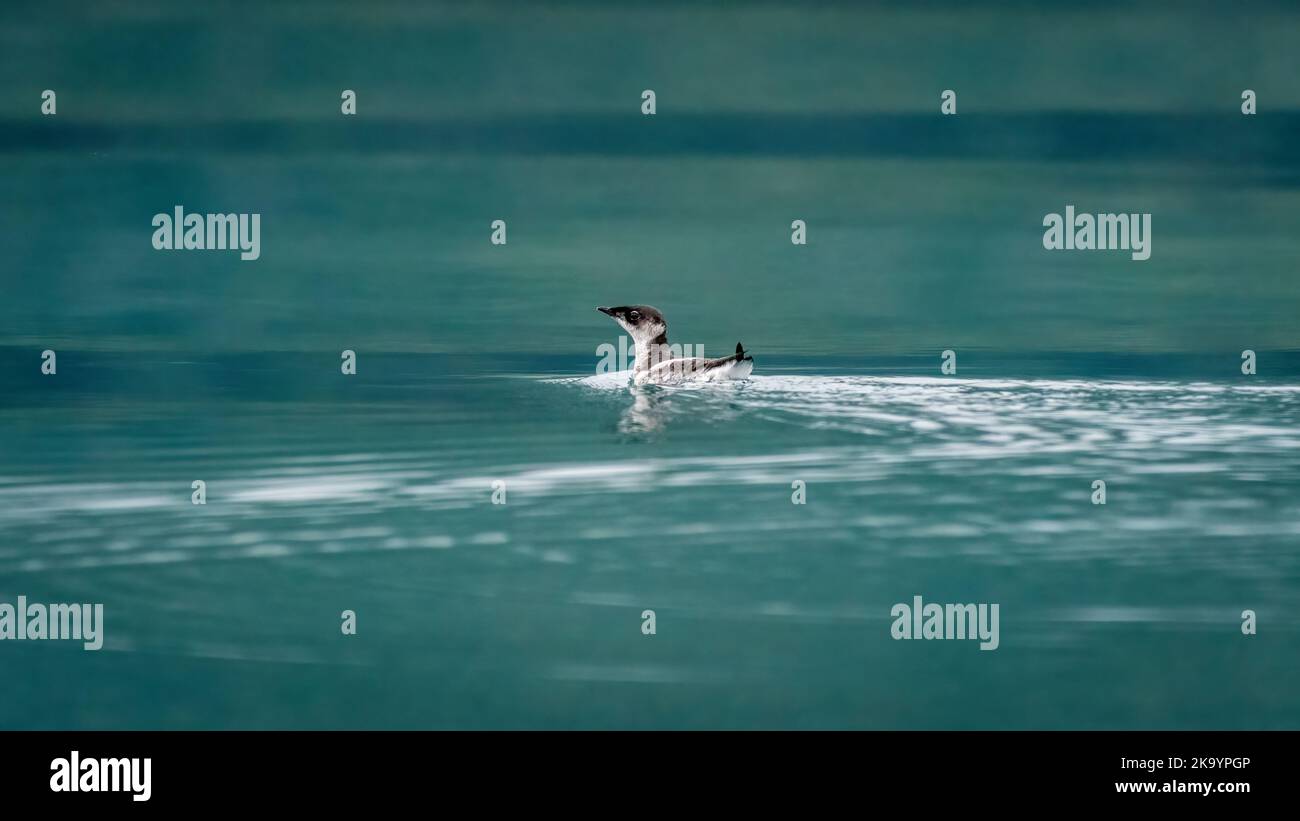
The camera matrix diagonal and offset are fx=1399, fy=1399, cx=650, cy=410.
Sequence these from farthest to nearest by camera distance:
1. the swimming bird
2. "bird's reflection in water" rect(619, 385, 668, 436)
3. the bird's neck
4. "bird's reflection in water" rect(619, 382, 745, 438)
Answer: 1. the bird's neck
2. the swimming bird
3. "bird's reflection in water" rect(619, 382, 745, 438)
4. "bird's reflection in water" rect(619, 385, 668, 436)

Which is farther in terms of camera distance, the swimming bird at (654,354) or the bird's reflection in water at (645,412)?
the swimming bird at (654,354)

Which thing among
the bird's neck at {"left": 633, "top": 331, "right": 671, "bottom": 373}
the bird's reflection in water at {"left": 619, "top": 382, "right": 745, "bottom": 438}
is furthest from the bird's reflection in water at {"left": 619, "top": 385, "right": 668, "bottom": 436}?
the bird's neck at {"left": 633, "top": 331, "right": 671, "bottom": 373}

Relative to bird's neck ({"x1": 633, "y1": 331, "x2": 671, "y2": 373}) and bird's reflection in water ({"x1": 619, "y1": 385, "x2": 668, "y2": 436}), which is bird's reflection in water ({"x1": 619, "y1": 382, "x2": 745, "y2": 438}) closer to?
bird's reflection in water ({"x1": 619, "y1": 385, "x2": 668, "y2": 436})

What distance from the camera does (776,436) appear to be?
10742mm

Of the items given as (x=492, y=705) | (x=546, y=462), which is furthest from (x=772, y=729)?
(x=546, y=462)

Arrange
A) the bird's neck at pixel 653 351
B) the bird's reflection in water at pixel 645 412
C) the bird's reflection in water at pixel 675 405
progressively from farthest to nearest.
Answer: the bird's neck at pixel 653 351, the bird's reflection in water at pixel 675 405, the bird's reflection in water at pixel 645 412

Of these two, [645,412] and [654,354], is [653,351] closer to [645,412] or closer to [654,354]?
[654,354]

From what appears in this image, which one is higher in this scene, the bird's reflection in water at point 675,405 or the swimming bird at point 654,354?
the swimming bird at point 654,354

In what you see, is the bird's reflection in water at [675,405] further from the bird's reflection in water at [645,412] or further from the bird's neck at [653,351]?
the bird's neck at [653,351]

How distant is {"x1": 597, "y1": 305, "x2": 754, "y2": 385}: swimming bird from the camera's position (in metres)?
14.7

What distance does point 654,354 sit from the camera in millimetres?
15242

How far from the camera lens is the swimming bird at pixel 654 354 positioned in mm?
14719

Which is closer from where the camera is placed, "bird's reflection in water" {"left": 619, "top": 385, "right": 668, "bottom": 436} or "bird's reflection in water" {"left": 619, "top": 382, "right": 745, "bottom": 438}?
"bird's reflection in water" {"left": 619, "top": 385, "right": 668, "bottom": 436}

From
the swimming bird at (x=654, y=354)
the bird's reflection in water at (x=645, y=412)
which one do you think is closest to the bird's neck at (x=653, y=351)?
the swimming bird at (x=654, y=354)
